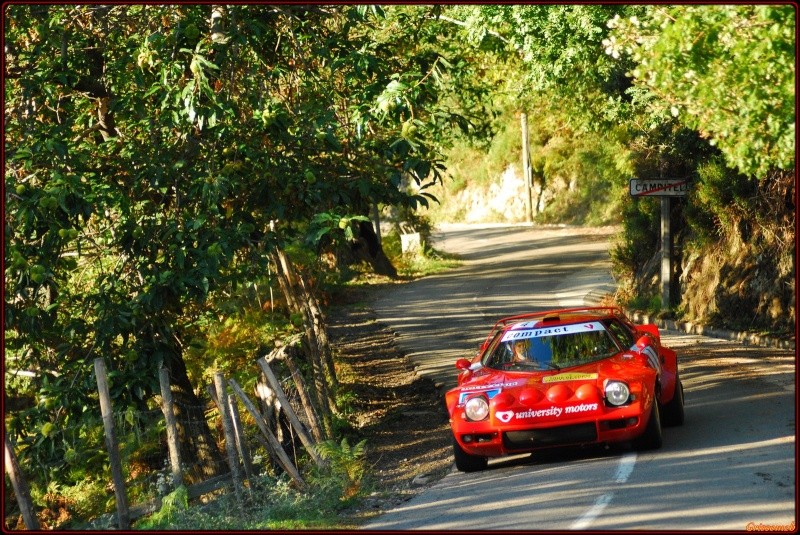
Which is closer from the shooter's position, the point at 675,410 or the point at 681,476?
the point at 681,476

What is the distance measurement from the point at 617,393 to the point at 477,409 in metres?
1.33

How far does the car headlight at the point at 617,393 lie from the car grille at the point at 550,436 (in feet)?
0.98

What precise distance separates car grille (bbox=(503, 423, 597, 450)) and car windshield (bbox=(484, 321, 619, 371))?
0.85m

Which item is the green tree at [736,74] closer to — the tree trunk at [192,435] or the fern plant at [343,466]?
the fern plant at [343,466]

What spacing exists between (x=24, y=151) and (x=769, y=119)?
7.14 meters

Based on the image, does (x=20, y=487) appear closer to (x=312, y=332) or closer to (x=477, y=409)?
(x=477, y=409)

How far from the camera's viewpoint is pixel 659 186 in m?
21.1

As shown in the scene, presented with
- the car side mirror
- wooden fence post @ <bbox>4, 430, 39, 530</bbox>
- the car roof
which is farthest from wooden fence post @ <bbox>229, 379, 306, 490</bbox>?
the car roof

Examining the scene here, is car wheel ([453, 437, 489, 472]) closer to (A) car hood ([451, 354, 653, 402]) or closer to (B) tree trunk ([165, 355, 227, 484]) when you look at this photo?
(A) car hood ([451, 354, 653, 402])

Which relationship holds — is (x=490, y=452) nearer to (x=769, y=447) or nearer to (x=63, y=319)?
(x=769, y=447)

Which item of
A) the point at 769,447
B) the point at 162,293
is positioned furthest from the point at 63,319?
the point at 769,447

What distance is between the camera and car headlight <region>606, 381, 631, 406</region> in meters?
9.83

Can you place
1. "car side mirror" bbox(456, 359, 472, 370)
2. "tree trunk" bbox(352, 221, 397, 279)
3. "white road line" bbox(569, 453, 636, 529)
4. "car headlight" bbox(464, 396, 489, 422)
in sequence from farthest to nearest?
"tree trunk" bbox(352, 221, 397, 279) → "car side mirror" bbox(456, 359, 472, 370) → "car headlight" bbox(464, 396, 489, 422) → "white road line" bbox(569, 453, 636, 529)

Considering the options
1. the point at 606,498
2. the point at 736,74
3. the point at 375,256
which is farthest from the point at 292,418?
the point at 375,256
